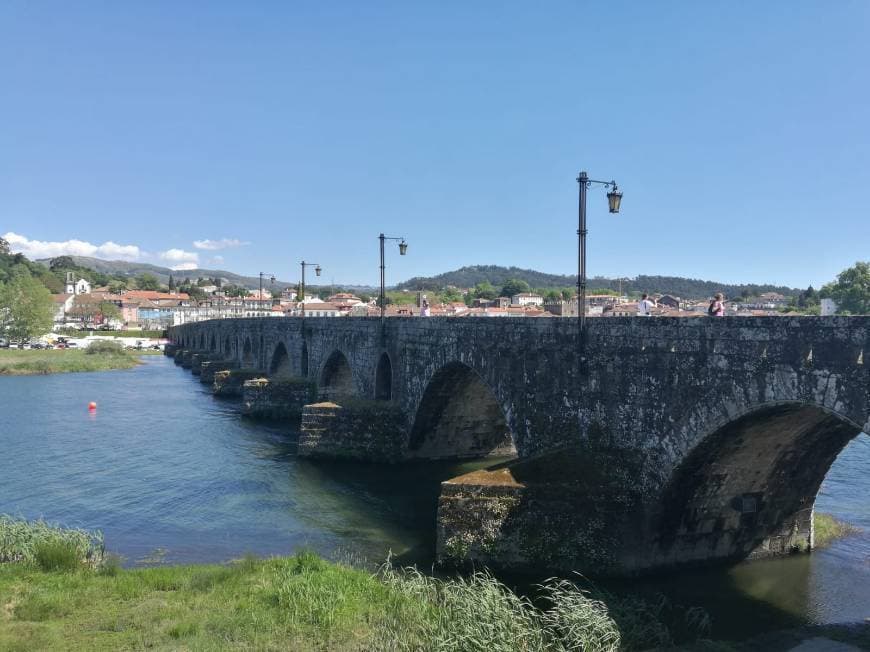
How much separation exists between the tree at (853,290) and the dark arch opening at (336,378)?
38118 millimetres

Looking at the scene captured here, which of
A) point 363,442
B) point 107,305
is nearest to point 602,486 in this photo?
point 363,442

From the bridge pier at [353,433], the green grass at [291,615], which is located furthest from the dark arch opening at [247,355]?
the green grass at [291,615]

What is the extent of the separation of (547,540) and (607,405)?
2856mm

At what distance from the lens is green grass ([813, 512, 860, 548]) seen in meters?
15.1

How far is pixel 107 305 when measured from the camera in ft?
404

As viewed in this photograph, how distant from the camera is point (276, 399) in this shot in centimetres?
3491

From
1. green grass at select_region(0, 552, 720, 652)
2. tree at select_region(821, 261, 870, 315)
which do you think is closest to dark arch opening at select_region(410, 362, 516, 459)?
green grass at select_region(0, 552, 720, 652)

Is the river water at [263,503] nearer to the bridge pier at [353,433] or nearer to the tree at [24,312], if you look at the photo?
the bridge pier at [353,433]

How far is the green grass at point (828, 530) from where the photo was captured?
1508 cm

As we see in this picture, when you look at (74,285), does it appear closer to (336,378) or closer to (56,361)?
(56,361)

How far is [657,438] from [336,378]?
2452 cm

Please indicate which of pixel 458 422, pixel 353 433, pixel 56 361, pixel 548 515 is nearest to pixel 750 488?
pixel 548 515

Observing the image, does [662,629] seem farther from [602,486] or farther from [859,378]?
[859,378]

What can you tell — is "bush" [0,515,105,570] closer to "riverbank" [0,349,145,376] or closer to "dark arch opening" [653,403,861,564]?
"dark arch opening" [653,403,861,564]
